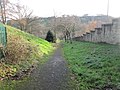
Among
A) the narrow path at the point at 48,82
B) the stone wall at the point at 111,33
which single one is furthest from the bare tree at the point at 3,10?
the narrow path at the point at 48,82

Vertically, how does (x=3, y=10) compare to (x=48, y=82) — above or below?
above

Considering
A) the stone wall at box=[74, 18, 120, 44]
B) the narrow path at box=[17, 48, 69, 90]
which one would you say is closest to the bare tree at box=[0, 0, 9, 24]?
the stone wall at box=[74, 18, 120, 44]

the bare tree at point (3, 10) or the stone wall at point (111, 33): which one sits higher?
the bare tree at point (3, 10)

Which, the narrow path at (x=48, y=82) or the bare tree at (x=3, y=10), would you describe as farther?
the bare tree at (x=3, y=10)

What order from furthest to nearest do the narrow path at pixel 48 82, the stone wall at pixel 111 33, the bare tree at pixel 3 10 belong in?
the bare tree at pixel 3 10 < the stone wall at pixel 111 33 < the narrow path at pixel 48 82

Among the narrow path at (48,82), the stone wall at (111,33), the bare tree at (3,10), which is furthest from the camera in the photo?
the bare tree at (3,10)

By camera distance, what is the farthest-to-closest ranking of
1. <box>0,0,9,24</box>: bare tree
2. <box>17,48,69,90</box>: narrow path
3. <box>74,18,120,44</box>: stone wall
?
<box>0,0,9,24</box>: bare tree, <box>74,18,120,44</box>: stone wall, <box>17,48,69,90</box>: narrow path

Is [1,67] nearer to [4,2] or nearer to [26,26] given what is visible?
[4,2]

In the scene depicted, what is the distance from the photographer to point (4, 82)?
8727 mm

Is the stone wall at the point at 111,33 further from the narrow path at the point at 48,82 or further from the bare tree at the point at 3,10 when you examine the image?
the bare tree at the point at 3,10

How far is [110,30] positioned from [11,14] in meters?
22.0

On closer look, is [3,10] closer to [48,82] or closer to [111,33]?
[111,33]

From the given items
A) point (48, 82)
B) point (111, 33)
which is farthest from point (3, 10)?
point (48, 82)

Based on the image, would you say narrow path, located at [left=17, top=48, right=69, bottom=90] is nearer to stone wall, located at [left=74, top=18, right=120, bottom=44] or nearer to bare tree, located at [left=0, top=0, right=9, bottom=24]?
stone wall, located at [left=74, top=18, right=120, bottom=44]
